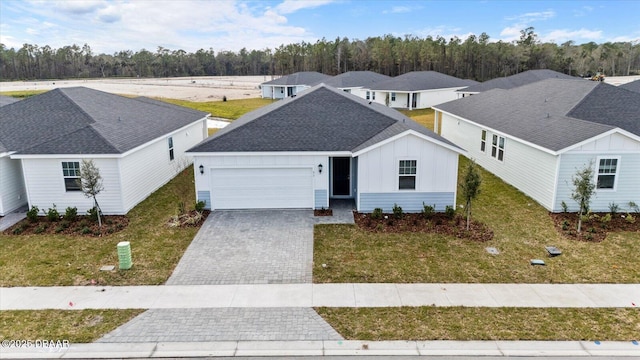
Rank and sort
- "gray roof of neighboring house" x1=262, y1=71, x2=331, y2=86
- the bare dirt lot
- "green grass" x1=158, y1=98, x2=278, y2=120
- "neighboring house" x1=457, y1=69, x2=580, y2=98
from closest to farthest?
"neighboring house" x1=457, y1=69, x2=580, y2=98 < "green grass" x1=158, y1=98, x2=278, y2=120 < "gray roof of neighboring house" x1=262, y1=71, x2=331, y2=86 < the bare dirt lot

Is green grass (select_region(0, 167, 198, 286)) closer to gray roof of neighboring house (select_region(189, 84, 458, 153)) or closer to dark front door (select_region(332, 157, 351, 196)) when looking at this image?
gray roof of neighboring house (select_region(189, 84, 458, 153))

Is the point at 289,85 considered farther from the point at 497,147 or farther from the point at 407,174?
the point at 407,174

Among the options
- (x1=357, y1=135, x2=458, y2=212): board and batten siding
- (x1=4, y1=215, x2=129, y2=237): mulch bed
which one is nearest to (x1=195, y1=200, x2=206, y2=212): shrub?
(x1=4, y1=215, x2=129, y2=237): mulch bed

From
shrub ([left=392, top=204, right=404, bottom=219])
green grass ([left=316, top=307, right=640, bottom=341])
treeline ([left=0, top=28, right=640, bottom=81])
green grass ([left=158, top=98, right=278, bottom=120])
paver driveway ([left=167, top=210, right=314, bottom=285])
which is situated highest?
treeline ([left=0, top=28, right=640, bottom=81])

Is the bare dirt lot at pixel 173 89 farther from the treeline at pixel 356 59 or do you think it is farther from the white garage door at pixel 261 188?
the white garage door at pixel 261 188

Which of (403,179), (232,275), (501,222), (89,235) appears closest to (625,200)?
(501,222)

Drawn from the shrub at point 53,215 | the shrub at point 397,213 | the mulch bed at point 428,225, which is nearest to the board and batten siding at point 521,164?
the mulch bed at point 428,225
